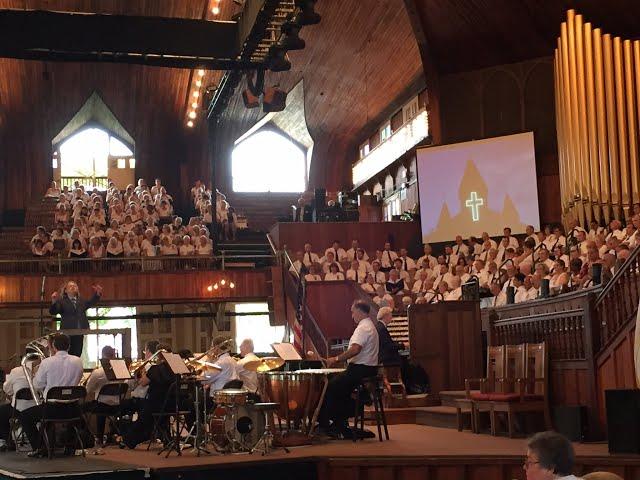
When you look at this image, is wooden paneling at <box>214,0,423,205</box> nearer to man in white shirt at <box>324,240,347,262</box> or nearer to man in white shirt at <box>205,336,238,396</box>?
man in white shirt at <box>324,240,347,262</box>

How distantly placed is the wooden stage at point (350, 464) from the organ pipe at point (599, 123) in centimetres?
804

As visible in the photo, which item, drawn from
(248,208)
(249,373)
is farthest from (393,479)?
(248,208)

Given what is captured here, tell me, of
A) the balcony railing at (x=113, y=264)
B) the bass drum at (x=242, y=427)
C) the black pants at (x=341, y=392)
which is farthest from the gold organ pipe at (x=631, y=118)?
the bass drum at (x=242, y=427)

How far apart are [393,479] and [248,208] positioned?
2131 cm

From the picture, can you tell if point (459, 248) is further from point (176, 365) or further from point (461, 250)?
point (176, 365)

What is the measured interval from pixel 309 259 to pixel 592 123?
6.30m

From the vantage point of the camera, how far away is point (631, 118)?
54.7 ft

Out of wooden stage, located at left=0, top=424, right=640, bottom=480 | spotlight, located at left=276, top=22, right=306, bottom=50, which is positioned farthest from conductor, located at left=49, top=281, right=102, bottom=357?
wooden stage, located at left=0, top=424, right=640, bottom=480

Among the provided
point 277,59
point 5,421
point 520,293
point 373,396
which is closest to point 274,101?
point 277,59

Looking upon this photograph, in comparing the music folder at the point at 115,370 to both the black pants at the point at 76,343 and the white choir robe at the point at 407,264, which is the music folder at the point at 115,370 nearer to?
the black pants at the point at 76,343

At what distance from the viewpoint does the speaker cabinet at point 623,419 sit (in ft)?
26.7

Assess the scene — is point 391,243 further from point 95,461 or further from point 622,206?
point 95,461

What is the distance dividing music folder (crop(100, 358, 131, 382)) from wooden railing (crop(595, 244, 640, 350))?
185 inches

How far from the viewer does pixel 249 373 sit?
1171cm
